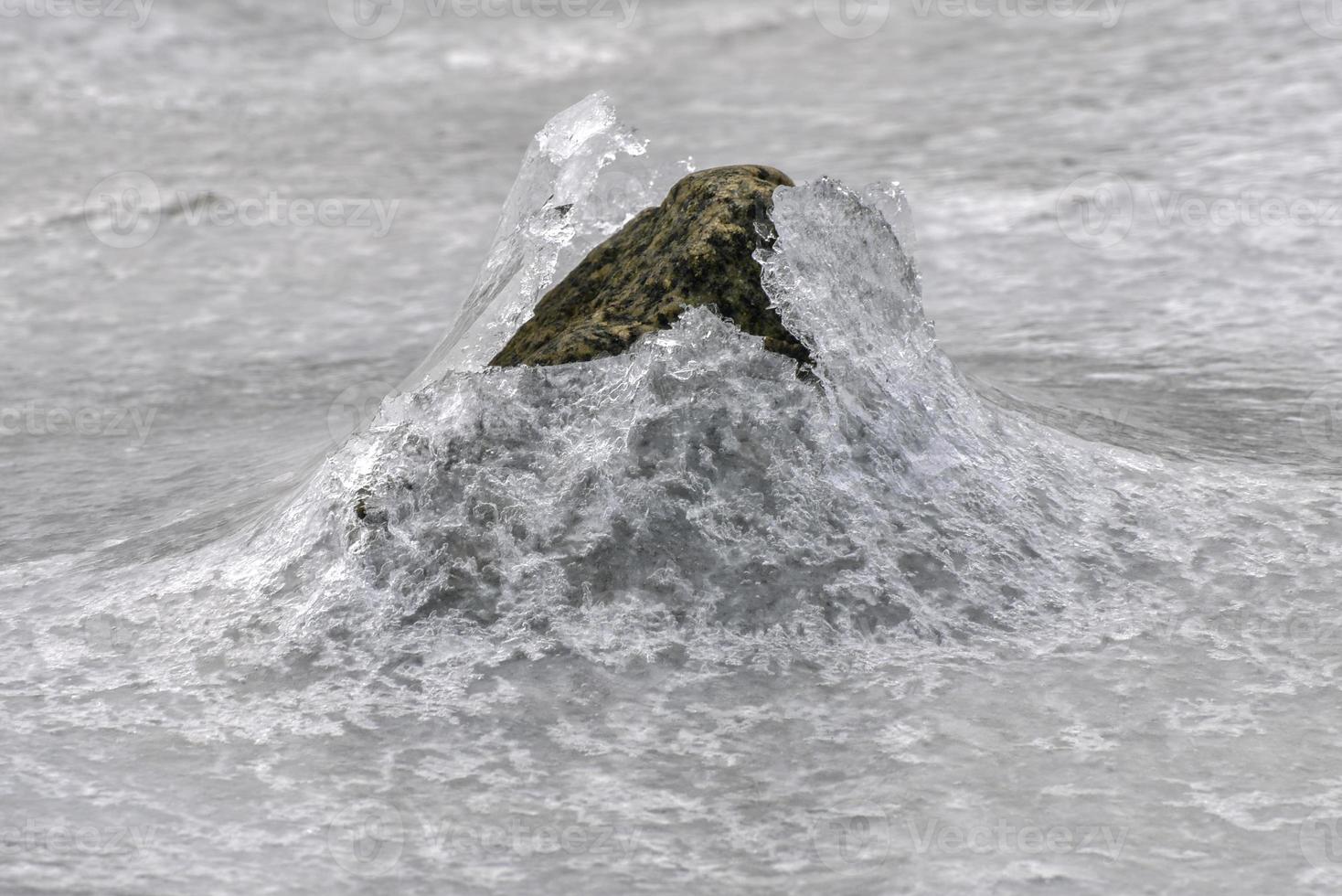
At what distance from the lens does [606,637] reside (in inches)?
108

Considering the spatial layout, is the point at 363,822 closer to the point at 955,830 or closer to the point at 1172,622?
the point at 955,830

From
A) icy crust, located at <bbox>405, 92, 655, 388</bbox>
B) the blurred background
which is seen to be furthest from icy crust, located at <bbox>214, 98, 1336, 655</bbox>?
the blurred background

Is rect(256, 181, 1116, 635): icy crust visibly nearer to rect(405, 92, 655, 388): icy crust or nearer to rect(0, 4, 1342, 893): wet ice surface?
rect(0, 4, 1342, 893): wet ice surface

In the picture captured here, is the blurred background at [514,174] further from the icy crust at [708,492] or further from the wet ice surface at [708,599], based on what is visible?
the icy crust at [708,492]

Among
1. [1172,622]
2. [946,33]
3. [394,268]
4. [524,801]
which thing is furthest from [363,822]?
[946,33]

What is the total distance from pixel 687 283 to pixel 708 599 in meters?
0.59

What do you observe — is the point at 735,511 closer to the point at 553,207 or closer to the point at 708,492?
the point at 708,492

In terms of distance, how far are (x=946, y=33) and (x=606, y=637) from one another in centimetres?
638

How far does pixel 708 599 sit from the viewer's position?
280 centimetres

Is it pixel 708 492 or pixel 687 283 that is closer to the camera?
pixel 708 492

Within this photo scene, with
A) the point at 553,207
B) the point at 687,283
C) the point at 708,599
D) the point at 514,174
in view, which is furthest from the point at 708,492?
the point at 514,174

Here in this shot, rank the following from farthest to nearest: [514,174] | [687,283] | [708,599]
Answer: [514,174] → [687,283] → [708,599]

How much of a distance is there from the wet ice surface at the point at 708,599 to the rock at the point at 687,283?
0.05 meters

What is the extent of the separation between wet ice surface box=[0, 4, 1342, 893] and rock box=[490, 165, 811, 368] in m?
0.05
